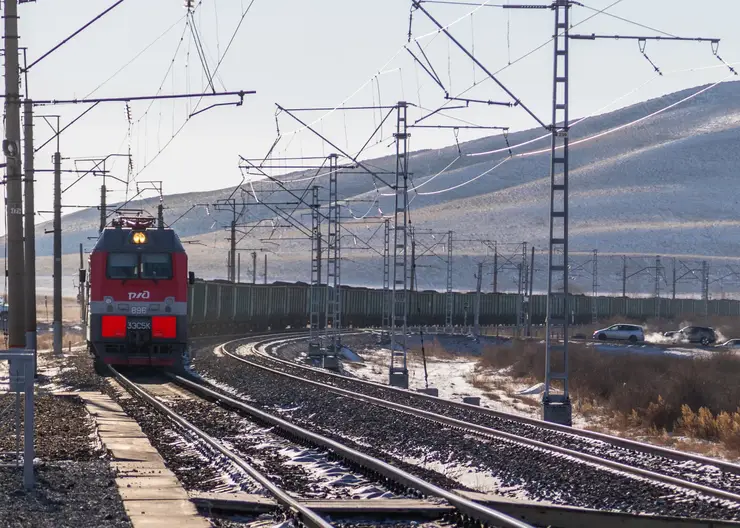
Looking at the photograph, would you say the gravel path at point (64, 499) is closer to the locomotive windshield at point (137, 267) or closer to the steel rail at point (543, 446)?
the steel rail at point (543, 446)

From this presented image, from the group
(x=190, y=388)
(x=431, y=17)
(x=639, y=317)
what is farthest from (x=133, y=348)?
(x=639, y=317)

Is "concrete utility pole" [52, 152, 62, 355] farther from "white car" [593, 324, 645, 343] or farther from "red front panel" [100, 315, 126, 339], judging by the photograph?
"white car" [593, 324, 645, 343]

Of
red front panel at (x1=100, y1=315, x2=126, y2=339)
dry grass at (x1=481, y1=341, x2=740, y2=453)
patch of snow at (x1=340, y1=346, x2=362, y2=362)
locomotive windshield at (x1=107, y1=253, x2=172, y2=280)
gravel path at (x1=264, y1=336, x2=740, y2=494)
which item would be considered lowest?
patch of snow at (x1=340, y1=346, x2=362, y2=362)

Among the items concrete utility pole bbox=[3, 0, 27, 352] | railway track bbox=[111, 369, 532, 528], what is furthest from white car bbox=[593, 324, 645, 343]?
concrete utility pole bbox=[3, 0, 27, 352]

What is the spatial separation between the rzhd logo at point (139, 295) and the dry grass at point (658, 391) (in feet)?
35.7

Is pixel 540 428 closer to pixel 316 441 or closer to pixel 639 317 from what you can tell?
pixel 316 441

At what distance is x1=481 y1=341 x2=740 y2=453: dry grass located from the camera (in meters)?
24.1

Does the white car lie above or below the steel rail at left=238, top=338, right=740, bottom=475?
below

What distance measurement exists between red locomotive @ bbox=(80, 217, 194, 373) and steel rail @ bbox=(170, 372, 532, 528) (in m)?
7.54

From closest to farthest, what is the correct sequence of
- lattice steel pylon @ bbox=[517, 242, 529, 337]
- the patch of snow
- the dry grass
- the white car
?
1. the dry grass
2. the patch of snow
3. lattice steel pylon @ bbox=[517, 242, 529, 337]
4. the white car

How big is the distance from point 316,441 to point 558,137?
954 centimetres

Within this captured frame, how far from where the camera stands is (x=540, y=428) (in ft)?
60.3

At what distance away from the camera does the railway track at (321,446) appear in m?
10.2

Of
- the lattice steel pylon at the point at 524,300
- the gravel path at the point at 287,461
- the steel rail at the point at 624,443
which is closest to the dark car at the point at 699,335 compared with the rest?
the lattice steel pylon at the point at 524,300
